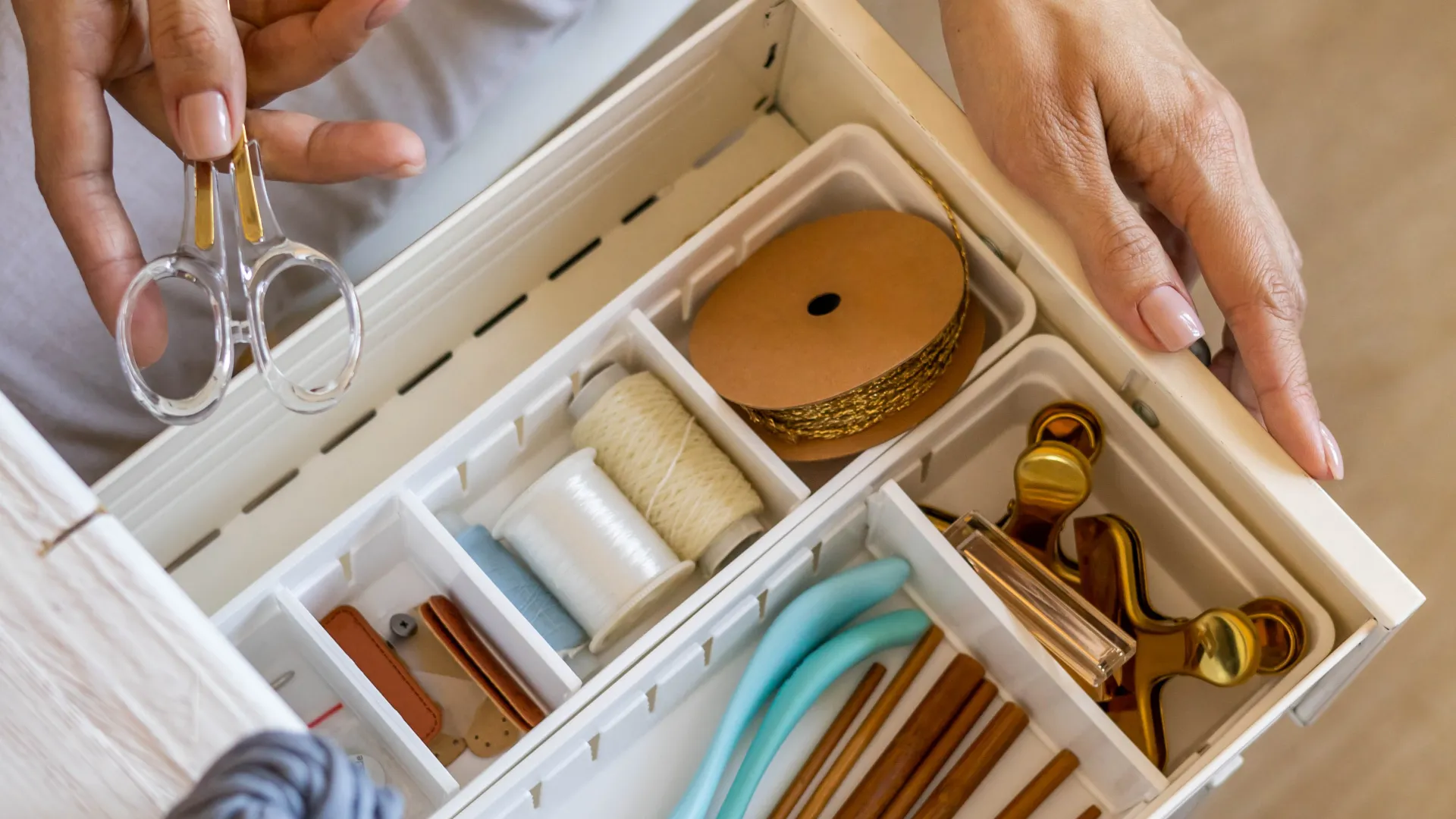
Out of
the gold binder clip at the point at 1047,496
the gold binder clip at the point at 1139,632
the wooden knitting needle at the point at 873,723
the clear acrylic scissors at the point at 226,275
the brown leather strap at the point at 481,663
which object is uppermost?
the clear acrylic scissors at the point at 226,275

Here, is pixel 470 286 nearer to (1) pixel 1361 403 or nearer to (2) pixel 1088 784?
(2) pixel 1088 784

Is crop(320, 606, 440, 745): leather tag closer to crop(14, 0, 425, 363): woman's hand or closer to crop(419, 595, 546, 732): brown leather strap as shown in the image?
crop(419, 595, 546, 732): brown leather strap

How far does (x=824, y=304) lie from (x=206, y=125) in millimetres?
415

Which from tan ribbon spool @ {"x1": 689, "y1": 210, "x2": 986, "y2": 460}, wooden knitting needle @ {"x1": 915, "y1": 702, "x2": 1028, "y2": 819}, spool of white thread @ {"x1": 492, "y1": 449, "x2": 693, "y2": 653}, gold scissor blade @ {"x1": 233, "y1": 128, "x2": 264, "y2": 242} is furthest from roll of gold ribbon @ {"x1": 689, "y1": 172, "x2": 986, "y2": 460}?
gold scissor blade @ {"x1": 233, "y1": 128, "x2": 264, "y2": 242}

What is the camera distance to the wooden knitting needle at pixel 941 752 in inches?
33.6

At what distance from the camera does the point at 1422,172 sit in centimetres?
145

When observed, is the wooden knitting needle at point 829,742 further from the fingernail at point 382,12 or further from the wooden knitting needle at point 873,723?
the fingernail at point 382,12

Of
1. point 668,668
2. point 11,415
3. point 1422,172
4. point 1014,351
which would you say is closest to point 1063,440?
point 1014,351

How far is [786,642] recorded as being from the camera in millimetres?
857

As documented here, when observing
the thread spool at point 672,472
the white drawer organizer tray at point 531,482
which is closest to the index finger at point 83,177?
the white drawer organizer tray at point 531,482

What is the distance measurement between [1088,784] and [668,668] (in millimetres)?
300

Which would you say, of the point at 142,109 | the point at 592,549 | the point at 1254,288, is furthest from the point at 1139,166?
the point at 142,109

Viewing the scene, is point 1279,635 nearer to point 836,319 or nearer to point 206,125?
point 836,319

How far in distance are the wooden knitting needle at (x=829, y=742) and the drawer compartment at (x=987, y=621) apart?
0.05 feet
